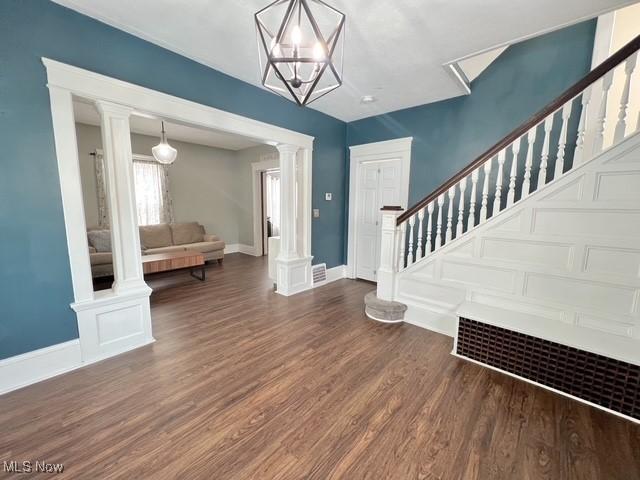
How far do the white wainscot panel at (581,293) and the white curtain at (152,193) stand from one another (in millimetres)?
6507

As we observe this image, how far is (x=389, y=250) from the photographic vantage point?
322 centimetres

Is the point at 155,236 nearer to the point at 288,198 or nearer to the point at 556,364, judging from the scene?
the point at 288,198

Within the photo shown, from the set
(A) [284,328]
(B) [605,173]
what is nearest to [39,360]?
(A) [284,328]

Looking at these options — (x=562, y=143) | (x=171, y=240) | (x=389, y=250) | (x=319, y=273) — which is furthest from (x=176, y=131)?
(x=562, y=143)

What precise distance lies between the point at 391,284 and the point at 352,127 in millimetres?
2747

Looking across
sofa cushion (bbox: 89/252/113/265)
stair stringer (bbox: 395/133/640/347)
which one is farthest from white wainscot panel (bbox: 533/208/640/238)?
sofa cushion (bbox: 89/252/113/265)

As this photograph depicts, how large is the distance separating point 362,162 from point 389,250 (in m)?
1.87

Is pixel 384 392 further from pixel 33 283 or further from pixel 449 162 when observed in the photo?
pixel 449 162

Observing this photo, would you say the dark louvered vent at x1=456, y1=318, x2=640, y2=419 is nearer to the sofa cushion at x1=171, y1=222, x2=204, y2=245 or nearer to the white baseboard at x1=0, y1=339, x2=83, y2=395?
the white baseboard at x1=0, y1=339, x2=83, y2=395

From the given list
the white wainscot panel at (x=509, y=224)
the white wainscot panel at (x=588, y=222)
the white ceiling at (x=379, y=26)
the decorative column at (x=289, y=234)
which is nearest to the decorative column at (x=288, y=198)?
the decorative column at (x=289, y=234)

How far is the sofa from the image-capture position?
181 inches

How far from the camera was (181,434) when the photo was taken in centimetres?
156

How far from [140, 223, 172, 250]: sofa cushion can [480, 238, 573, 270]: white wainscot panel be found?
572cm

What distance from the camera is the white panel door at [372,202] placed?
4164 millimetres
